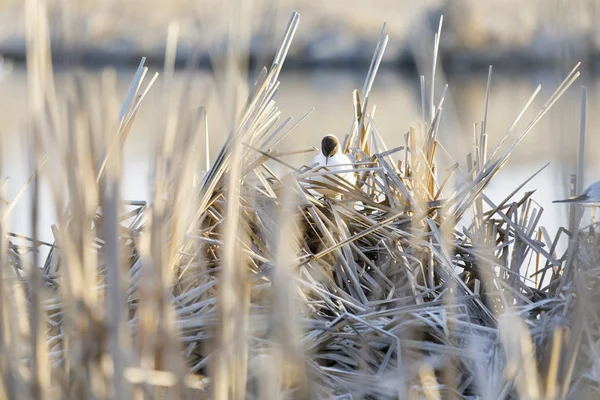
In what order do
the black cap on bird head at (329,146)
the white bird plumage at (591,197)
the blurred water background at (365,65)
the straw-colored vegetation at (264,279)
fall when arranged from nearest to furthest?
the straw-colored vegetation at (264,279), the blurred water background at (365,65), the white bird plumage at (591,197), the black cap on bird head at (329,146)

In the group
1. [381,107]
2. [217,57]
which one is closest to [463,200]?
[217,57]

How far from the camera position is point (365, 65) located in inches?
448

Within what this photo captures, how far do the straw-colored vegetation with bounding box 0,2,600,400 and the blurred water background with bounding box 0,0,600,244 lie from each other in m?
0.05

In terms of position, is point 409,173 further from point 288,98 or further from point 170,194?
point 288,98

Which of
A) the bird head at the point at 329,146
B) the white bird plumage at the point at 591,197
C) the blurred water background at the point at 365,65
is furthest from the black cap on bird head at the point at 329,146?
the white bird plumage at the point at 591,197

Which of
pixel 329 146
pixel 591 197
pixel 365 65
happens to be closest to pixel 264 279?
pixel 591 197

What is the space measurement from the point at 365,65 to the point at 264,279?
10.4m

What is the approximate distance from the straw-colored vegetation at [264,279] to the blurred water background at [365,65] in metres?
0.05

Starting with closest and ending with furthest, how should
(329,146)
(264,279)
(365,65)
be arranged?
(264,279), (329,146), (365,65)

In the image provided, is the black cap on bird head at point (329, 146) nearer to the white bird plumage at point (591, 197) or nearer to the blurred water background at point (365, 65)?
the blurred water background at point (365, 65)

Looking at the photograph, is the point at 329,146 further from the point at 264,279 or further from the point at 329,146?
the point at 264,279

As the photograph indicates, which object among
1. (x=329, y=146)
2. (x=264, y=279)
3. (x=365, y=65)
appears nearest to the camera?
(x=264, y=279)

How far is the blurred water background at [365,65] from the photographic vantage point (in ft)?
2.63

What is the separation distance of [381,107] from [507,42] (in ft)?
12.6
